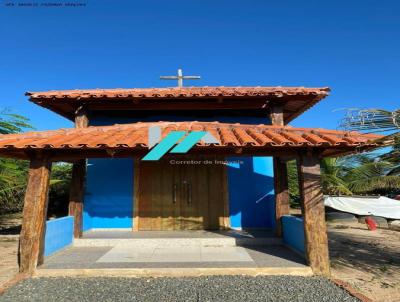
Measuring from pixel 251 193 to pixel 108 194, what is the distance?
4.21m

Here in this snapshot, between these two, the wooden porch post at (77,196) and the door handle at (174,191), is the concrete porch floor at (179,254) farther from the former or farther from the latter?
the door handle at (174,191)

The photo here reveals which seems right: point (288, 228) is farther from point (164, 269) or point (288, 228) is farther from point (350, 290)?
point (164, 269)

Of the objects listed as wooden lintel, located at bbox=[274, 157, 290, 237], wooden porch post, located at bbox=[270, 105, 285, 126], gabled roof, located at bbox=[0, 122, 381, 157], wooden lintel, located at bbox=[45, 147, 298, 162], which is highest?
wooden porch post, located at bbox=[270, 105, 285, 126]

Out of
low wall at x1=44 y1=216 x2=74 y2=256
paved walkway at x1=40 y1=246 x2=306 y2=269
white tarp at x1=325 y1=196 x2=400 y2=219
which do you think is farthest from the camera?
white tarp at x1=325 y1=196 x2=400 y2=219

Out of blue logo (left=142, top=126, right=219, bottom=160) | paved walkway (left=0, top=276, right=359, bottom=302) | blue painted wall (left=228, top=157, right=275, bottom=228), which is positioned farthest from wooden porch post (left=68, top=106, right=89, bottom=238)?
blue painted wall (left=228, top=157, right=275, bottom=228)

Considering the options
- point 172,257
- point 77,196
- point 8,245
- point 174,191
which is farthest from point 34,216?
point 174,191

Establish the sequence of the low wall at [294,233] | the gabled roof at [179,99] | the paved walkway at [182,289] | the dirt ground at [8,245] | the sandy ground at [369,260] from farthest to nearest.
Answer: the gabled roof at [179,99], the low wall at [294,233], the dirt ground at [8,245], the sandy ground at [369,260], the paved walkway at [182,289]

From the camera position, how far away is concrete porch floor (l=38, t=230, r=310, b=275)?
17.6 ft

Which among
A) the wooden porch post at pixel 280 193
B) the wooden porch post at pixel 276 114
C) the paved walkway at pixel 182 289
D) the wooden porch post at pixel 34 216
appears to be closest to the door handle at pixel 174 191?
the wooden porch post at pixel 280 193

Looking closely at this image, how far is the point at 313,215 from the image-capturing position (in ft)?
18.1

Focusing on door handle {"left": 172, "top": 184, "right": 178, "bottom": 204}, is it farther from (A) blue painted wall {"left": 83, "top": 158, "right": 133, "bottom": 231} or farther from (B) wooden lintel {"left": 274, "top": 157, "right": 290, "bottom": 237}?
(B) wooden lintel {"left": 274, "top": 157, "right": 290, "bottom": 237}

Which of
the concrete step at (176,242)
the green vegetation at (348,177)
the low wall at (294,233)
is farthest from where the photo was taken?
the green vegetation at (348,177)

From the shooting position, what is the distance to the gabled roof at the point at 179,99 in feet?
26.0

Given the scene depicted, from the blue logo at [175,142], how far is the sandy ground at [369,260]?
358 centimetres
